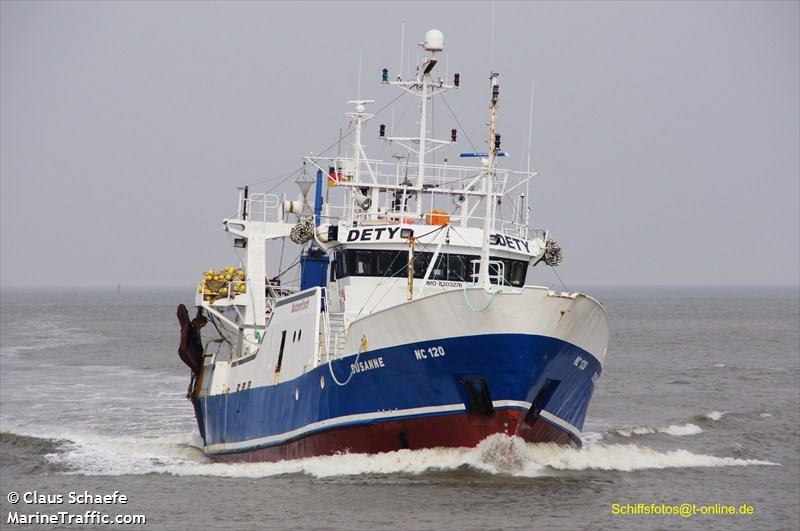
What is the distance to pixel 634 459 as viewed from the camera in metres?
27.2

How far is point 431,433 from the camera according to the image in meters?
23.7

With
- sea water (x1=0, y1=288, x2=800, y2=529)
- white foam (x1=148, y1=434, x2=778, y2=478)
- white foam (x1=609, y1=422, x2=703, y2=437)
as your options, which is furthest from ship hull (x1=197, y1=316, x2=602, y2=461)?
white foam (x1=609, y1=422, x2=703, y2=437)

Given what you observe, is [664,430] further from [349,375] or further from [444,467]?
[349,375]

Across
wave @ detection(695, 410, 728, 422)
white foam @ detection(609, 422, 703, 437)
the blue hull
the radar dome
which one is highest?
the radar dome

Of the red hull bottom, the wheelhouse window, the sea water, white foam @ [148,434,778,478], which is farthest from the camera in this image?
the wheelhouse window

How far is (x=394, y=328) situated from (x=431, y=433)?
7.24 feet

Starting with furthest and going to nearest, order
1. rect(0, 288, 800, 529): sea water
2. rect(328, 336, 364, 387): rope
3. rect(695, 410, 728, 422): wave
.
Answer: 1. rect(695, 410, 728, 422): wave
2. rect(328, 336, 364, 387): rope
3. rect(0, 288, 800, 529): sea water

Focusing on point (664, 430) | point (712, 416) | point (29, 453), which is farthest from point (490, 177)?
point (712, 416)

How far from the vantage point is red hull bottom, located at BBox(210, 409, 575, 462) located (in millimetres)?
23172

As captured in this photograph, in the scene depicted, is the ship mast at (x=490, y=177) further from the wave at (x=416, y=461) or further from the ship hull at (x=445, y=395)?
the wave at (x=416, y=461)

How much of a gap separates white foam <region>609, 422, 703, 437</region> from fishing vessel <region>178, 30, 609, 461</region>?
937cm

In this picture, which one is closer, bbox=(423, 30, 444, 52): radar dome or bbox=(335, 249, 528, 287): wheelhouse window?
bbox=(335, 249, 528, 287): wheelhouse window

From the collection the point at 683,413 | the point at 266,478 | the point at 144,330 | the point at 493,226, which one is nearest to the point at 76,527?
the point at 266,478

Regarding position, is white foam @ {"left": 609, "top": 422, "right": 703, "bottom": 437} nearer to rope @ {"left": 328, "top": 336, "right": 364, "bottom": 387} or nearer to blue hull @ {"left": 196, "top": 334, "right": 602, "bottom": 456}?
blue hull @ {"left": 196, "top": 334, "right": 602, "bottom": 456}
